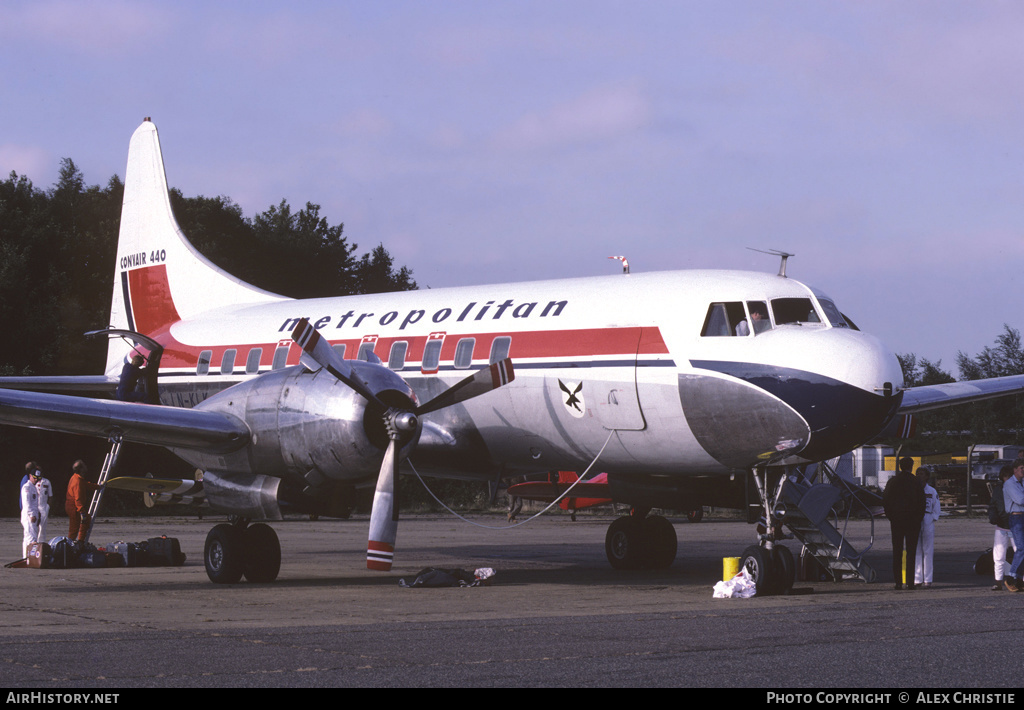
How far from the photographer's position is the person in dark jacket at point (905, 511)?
51.5ft

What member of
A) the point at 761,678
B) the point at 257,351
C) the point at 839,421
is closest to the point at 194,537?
the point at 257,351

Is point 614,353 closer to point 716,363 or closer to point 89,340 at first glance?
point 716,363

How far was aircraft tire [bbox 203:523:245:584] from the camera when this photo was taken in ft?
53.7

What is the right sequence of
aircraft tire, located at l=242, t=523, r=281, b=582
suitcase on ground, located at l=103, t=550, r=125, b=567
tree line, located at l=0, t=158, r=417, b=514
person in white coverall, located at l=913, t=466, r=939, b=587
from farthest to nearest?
tree line, located at l=0, t=158, r=417, b=514 → suitcase on ground, located at l=103, t=550, r=125, b=567 → aircraft tire, located at l=242, t=523, r=281, b=582 → person in white coverall, located at l=913, t=466, r=939, b=587

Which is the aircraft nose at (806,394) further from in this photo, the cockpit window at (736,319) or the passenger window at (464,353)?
the passenger window at (464,353)

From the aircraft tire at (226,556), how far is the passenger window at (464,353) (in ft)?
12.9

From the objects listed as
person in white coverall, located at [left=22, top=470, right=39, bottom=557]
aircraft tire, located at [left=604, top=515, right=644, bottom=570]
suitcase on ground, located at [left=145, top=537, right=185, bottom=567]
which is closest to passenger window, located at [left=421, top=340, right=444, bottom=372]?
aircraft tire, located at [left=604, top=515, right=644, bottom=570]

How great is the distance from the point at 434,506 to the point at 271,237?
15.3 m

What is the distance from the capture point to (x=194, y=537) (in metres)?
27.4

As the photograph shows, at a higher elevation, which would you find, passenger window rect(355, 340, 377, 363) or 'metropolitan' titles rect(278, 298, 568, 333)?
'metropolitan' titles rect(278, 298, 568, 333)

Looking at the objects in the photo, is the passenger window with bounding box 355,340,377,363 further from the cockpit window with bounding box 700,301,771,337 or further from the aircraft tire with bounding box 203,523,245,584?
the cockpit window with bounding box 700,301,771,337

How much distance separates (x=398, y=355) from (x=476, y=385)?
2.49m

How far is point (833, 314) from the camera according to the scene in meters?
15.0

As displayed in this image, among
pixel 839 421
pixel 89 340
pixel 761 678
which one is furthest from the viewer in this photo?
pixel 89 340
